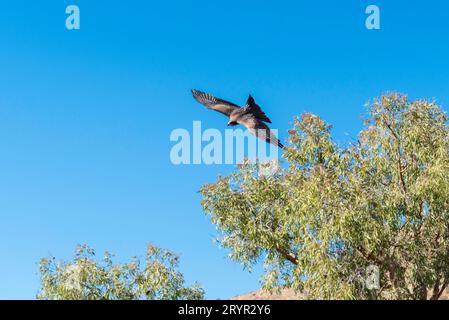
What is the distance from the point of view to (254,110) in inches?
1060

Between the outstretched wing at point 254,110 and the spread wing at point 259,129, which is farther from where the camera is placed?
the outstretched wing at point 254,110

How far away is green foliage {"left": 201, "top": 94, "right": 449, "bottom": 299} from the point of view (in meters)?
24.2

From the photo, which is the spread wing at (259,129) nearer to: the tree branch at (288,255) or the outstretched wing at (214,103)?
the outstretched wing at (214,103)

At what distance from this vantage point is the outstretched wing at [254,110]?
2647 cm

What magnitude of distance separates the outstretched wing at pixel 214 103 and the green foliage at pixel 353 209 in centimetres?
322

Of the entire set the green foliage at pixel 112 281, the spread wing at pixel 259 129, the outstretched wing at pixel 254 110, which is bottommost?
the green foliage at pixel 112 281

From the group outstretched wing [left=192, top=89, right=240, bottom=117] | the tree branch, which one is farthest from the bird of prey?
the tree branch

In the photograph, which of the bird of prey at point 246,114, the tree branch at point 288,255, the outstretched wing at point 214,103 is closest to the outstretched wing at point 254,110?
the bird of prey at point 246,114

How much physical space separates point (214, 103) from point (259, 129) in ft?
13.1

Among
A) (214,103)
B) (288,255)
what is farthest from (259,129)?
(288,255)

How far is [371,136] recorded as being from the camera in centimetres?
2833
